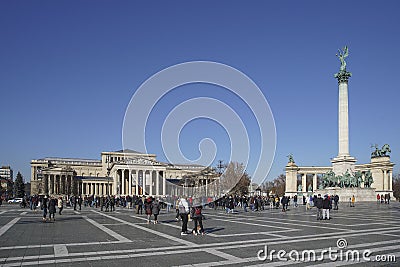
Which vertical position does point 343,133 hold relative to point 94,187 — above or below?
above

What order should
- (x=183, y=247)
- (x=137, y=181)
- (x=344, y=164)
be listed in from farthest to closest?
(x=137, y=181) < (x=344, y=164) < (x=183, y=247)

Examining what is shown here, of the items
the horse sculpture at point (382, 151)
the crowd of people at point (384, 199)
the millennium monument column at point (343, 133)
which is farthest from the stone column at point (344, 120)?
the horse sculpture at point (382, 151)

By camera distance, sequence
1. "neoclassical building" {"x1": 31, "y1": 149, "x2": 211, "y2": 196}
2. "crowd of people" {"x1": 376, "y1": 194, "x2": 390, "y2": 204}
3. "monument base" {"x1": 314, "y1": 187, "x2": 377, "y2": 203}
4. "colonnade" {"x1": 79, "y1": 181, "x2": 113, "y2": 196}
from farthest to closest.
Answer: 1. "colonnade" {"x1": 79, "y1": 181, "x2": 113, "y2": 196}
2. "neoclassical building" {"x1": 31, "y1": 149, "x2": 211, "y2": 196}
3. "monument base" {"x1": 314, "y1": 187, "x2": 377, "y2": 203}
4. "crowd of people" {"x1": 376, "y1": 194, "x2": 390, "y2": 204}

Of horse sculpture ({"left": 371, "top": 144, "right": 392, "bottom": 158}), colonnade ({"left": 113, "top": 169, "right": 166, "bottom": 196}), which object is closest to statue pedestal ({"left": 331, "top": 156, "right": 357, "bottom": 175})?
horse sculpture ({"left": 371, "top": 144, "right": 392, "bottom": 158})

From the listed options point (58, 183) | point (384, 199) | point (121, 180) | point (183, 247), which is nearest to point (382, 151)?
point (384, 199)

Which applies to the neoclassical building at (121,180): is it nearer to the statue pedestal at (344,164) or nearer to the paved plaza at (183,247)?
the statue pedestal at (344,164)

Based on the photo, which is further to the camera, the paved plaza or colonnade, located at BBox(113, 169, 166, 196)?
colonnade, located at BBox(113, 169, 166, 196)

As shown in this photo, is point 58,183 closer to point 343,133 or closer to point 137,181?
point 137,181

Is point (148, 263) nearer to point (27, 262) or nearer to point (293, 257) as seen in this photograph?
point (27, 262)

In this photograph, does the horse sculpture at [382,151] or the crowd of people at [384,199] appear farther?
the horse sculpture at [382,151]

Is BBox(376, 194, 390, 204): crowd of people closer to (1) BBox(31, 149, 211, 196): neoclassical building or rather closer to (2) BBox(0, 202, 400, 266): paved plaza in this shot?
(2) BBox(0, 202, 400, 266): paved plaza

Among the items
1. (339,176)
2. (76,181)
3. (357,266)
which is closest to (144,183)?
(76,181)

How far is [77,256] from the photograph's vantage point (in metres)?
11.9

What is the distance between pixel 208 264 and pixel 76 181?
133 metres
